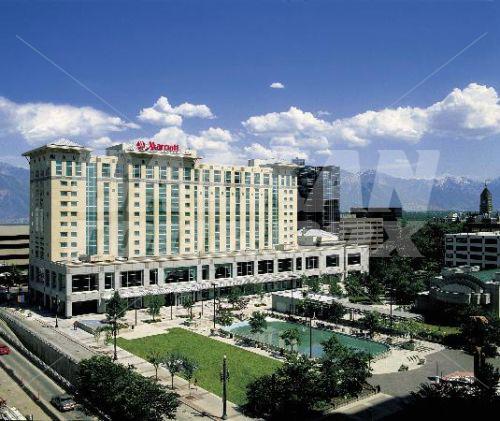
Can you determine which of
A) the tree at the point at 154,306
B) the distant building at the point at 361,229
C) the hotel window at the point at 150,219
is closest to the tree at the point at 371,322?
the tree at the point at 154,306

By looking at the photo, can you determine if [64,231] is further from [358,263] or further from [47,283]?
[358,263]

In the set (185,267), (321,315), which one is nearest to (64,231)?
(185,267)

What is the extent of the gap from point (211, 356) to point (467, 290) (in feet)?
107

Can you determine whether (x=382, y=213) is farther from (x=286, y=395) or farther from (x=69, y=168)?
(x=286, y=395)

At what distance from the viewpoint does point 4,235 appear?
352 feet

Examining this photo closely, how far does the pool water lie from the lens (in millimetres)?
50750

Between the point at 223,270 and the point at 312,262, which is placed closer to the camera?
the point at 223,270

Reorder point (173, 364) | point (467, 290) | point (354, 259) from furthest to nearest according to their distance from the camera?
point (354, 259) < point (467, 290) < point (173, 364)

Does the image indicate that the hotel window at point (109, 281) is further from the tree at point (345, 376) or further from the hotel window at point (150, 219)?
the tree at point (345, 376)

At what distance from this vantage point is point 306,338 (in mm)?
56219

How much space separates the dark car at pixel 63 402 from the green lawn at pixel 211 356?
10471 mm

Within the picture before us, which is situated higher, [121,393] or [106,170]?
[106,170]

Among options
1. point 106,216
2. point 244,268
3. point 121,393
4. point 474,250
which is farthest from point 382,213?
point 121,393

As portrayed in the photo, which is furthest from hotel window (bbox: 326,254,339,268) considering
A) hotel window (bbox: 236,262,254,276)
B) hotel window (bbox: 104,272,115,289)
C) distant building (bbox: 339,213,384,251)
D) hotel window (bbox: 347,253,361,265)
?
distant building (bbox: 339,213,384,251)
